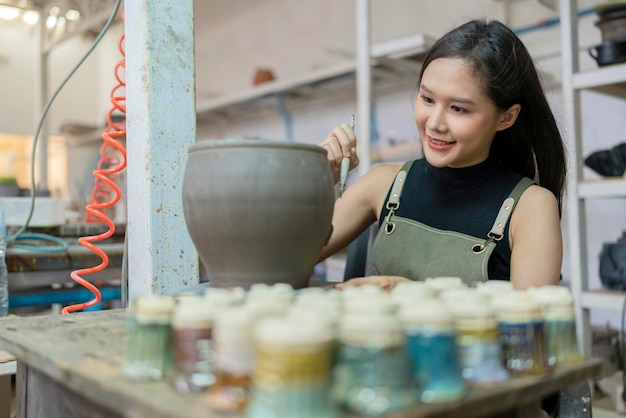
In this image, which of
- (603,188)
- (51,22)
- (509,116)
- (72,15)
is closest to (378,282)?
(509,116)

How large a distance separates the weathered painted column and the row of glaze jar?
0.51 m

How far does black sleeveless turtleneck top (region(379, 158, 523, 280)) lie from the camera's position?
1.30 meters

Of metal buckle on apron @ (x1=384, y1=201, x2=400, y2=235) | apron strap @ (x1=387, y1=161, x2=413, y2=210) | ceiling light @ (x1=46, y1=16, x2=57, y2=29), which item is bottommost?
metal buckle on apron @ (x1=384, y1=201, x2=400, y2=235)

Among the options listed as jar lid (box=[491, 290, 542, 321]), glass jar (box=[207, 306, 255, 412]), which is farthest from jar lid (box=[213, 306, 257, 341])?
jar lid (box=[491, 290, 542, 321])

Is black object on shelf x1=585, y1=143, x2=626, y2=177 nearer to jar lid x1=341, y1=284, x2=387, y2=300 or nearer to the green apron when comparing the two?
the green apron

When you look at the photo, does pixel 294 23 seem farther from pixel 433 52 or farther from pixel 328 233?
pixel 328 233

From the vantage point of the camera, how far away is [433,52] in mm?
1332

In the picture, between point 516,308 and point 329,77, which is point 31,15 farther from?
point 516,308

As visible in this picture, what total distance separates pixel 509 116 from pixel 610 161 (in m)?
1.08

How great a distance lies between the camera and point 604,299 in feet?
6.83

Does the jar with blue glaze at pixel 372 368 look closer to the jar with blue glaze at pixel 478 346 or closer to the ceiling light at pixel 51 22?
the jar with blue glaze at pixel 478 346

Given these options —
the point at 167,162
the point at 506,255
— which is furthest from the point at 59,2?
the point at 506,255

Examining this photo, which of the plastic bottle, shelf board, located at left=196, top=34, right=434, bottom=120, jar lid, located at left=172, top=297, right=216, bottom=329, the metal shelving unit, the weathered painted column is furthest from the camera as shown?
shelf board, located at left=196, top=34, right=434, bottom=120

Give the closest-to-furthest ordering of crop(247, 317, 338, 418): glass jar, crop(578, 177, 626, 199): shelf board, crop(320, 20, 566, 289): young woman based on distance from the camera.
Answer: crop(247, 317, 338, 418): glass jar < crop(320, 20, 566, 289): young woman < crop(578, 177, 626, 199): shelf board
